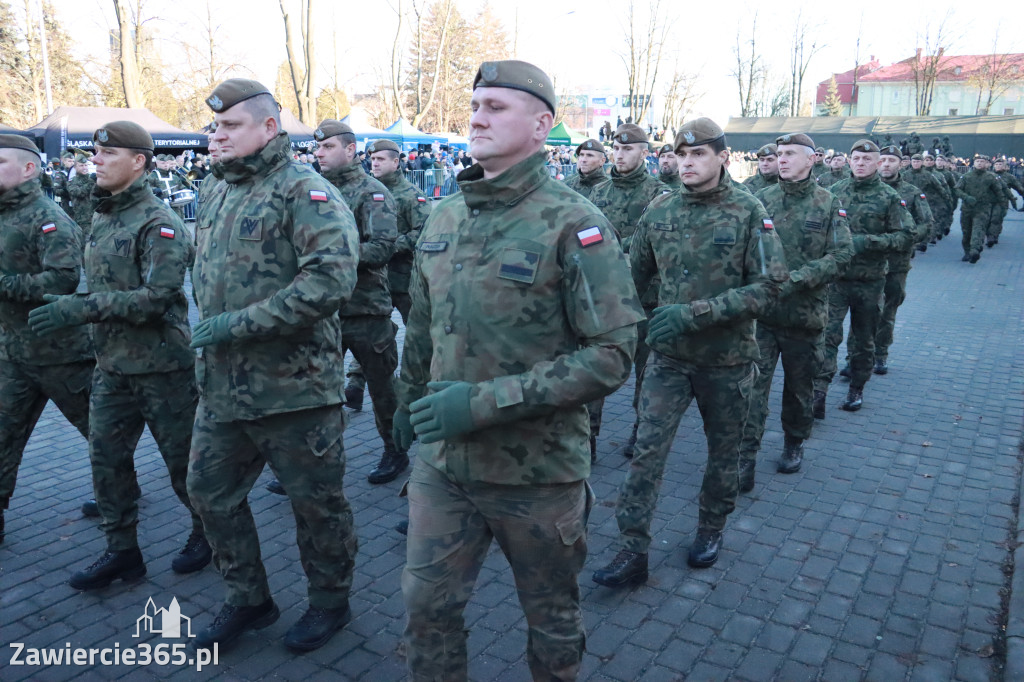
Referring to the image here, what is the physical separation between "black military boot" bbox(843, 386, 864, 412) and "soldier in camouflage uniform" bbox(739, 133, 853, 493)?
175 cm

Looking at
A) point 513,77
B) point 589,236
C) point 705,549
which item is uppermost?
point 513,77

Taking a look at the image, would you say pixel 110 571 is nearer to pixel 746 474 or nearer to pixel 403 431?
pixel 403 431

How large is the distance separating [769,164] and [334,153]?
19.2 ft

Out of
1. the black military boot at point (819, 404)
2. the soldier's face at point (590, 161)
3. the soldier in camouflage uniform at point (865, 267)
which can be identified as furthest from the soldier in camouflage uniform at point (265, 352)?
the soldier in camouflage uniform at point (865, 267)

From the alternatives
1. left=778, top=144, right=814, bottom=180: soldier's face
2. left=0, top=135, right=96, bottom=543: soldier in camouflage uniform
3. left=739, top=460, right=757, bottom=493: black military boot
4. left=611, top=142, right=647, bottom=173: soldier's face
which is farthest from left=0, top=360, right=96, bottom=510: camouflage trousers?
left=778, top=144, right=814, bottom=180: soldier's face

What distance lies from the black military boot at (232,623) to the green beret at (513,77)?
256cm

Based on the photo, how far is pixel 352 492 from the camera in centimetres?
562

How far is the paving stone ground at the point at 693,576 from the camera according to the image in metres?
3.70

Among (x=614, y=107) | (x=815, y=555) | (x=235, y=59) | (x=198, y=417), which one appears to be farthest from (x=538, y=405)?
(x=614, y=107)

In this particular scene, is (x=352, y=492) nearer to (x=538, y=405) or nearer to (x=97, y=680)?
(x=97, y=680)

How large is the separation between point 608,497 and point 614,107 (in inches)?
3635

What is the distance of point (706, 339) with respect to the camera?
4.41 m

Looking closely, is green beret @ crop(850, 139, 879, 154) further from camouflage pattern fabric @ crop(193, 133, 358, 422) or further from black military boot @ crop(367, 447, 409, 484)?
camouflage pattern fabric @ crop(193, 133, 358, 422)

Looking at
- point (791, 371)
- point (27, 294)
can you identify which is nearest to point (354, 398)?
point (27, 294)
